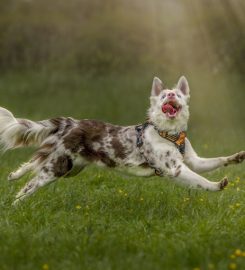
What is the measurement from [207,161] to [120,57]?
2266 centimetres

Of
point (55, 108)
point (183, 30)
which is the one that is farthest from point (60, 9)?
point (55, 108)

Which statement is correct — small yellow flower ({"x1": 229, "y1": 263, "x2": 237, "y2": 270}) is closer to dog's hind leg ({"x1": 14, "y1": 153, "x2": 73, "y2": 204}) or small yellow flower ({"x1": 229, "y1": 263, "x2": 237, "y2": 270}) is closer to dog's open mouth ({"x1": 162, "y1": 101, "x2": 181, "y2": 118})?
dog's open mouth ({"x1": 162, "y1": 101, "x2": 181, "y2": 118})

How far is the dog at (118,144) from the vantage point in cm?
801

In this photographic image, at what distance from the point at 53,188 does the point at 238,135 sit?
8391mm

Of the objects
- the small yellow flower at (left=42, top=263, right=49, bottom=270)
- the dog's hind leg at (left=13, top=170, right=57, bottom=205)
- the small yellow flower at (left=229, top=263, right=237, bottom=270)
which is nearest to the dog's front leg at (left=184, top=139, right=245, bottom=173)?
the dog's hind leg at (left=13, top=170, right=57, bottom=205)

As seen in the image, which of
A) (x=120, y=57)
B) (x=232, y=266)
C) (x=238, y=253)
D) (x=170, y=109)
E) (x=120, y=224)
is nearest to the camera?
(x=232, y=266)

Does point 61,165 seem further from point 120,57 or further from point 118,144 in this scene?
point 120,57

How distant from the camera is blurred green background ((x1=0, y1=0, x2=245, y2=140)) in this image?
2158cm

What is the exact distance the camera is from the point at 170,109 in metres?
8.00

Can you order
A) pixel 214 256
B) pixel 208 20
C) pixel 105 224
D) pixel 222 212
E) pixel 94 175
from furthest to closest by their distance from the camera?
1. pixel 208 20
2. pixel 94 175
3. pixel 222 212
4. pixel 105 224
5. pixel 214 256

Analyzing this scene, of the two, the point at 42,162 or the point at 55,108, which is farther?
the point at 55,108

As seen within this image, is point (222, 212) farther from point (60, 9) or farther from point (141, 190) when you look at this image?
point (60, 9)

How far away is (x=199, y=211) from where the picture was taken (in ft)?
25.6

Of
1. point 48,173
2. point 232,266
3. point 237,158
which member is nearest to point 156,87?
point 237,158
